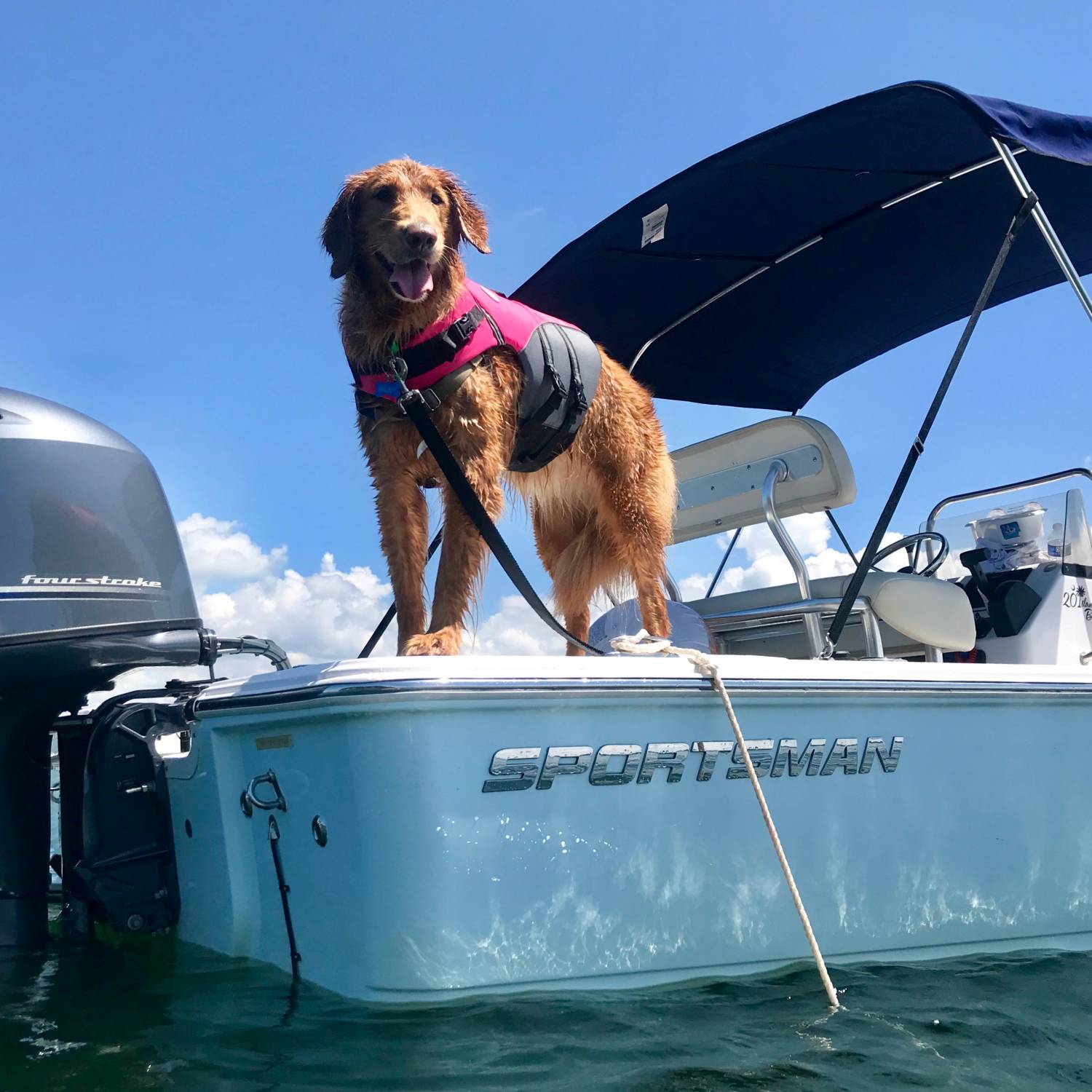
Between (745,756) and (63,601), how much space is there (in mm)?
1867

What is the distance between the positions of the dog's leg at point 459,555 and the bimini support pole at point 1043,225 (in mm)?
2118

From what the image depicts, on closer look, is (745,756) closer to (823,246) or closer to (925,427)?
(925,427)

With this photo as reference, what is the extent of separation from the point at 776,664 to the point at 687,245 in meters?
2.89

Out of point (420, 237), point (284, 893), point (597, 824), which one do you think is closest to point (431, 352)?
point (420, 237)

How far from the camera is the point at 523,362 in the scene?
3.56m

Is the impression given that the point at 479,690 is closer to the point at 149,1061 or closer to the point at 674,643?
the point at 149,1061

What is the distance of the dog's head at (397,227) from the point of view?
3227 millimetres

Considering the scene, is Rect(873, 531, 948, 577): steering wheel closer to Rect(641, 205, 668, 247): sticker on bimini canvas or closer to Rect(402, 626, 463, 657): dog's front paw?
Rect(641, 205, 668, 247): sticker on bimini canvas

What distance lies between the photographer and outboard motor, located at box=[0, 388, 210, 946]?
2922 mm

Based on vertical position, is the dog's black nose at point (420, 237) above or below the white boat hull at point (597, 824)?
above

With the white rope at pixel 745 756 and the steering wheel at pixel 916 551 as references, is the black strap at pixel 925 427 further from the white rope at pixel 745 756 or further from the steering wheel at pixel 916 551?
the white rope at pixel 745 756

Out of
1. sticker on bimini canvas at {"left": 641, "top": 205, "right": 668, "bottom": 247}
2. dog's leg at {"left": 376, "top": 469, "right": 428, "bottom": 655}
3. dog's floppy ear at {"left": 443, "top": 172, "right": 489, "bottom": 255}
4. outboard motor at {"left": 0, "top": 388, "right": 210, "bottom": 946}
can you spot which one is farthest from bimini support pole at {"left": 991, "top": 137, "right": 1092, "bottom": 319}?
outboard motor at {"left": 0, "top": 388, "right": 210, "bottom": 946}

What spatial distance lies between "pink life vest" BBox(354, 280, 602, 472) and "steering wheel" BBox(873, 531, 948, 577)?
1.64 metres

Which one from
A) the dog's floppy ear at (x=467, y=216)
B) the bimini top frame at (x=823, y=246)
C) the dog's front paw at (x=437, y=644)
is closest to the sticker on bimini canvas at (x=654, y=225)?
the bimini top frame at (x=823, y=246)
